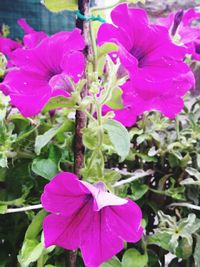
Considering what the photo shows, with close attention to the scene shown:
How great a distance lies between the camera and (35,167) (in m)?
0.53

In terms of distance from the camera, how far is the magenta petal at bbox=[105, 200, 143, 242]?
0.39 meters

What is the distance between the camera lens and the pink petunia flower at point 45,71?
368mm

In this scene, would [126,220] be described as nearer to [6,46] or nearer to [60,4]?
[60,4]

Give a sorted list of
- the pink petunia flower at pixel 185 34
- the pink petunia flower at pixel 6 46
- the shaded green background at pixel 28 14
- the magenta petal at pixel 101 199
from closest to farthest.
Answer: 1. the magenta petal at pixel 101 199
2. the pink petunia flower at pixel 185 34
3. the pink petunia flower at pixel 6 46
4. the shaded green background at pixel 28 14

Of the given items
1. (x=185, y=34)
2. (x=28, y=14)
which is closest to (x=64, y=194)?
(x=185, y=34)

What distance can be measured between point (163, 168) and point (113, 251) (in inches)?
11.1

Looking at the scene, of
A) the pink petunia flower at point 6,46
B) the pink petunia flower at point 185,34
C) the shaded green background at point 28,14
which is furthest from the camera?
the shaded green background at point 28,14

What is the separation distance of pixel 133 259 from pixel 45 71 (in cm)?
30

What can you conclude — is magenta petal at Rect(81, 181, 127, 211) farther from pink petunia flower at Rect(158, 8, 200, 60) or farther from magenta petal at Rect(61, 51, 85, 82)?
pink petunia flower at Rect(158, 8, 200, 60)

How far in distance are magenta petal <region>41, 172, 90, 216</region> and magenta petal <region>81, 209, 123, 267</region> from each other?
0.02 metres

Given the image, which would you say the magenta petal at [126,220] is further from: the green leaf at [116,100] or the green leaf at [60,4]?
the green leaf at [60,4]

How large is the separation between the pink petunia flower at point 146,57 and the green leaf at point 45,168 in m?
0.16

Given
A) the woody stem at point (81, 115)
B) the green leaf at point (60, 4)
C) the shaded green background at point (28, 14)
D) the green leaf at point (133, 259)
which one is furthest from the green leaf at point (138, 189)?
the shaded green background at point (28, 14)

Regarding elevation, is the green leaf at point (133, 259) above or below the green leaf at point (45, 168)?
below
